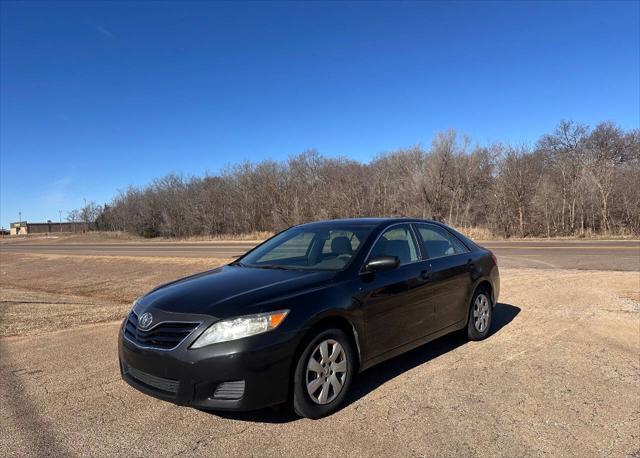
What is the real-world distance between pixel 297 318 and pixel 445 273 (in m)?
2.33

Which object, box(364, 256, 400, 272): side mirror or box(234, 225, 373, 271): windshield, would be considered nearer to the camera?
box(364, 256, 400, 272): side mirror

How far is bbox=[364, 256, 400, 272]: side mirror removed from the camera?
423cm

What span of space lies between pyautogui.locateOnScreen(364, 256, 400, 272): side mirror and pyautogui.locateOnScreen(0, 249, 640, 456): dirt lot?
107 cm

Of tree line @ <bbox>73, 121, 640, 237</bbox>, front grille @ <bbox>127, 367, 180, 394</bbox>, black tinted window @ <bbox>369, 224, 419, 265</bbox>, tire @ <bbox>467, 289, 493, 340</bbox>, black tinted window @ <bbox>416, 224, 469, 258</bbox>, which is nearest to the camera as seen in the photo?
front grille @ <bbox>127, 367, 180, 394</bbox>

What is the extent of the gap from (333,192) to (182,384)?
46.1 metres

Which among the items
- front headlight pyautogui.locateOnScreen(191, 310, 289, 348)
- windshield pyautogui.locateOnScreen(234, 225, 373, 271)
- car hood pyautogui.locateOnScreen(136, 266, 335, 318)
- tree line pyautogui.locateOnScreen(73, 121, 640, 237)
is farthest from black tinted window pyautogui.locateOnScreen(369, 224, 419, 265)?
tree line pyautogui.locateOnScreen(73, 121, 640, 237)

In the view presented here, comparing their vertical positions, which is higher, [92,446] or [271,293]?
[271,293]

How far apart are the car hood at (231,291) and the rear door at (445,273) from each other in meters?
1.55

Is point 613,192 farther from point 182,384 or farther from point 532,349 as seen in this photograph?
point 182,384

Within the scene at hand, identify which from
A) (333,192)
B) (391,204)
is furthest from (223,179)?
(391,204)

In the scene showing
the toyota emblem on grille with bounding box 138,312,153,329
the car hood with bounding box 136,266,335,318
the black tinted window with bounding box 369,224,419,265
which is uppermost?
the black tinted window with bounding box 369,224,419,265

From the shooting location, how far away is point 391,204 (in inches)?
1694

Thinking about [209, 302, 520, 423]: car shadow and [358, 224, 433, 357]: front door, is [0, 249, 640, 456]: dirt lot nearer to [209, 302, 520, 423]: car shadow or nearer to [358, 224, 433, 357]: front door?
[209, 302, 520, 423]: car shadow

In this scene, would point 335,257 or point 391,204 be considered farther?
point 391,204
